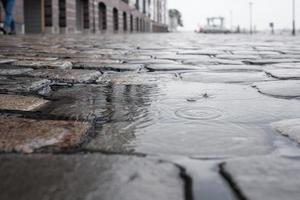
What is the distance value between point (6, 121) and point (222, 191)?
2.95ft

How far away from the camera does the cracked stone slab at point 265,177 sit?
913mm

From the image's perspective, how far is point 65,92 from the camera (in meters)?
2.27

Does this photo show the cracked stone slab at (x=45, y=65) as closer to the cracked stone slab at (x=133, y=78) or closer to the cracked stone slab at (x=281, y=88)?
the cracked stone slab at (x=133, y=78)

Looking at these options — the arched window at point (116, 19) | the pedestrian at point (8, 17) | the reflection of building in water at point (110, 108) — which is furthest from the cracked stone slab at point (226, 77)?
the arched window at point (116, 19)

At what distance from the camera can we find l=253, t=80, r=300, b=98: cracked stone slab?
222cm

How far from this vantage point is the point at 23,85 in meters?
2.37

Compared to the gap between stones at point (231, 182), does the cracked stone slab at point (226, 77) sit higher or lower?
higher

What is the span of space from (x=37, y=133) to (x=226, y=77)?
1867 mm

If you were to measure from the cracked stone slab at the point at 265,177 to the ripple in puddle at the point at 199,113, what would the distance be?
536mm

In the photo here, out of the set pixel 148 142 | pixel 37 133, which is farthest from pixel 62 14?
pixel 148 142

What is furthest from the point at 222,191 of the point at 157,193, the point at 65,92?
the point at 65,92

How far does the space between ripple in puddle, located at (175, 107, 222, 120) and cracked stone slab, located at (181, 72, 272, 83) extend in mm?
956

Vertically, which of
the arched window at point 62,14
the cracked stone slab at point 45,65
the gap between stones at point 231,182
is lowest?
the gap between stones at point 231,182

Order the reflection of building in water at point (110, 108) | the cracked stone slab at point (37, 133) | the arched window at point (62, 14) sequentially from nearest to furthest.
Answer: the cracked stone slab at point (37, 133), the reflection of building in water at point (110, 108), the arched window at point (62, 14)
